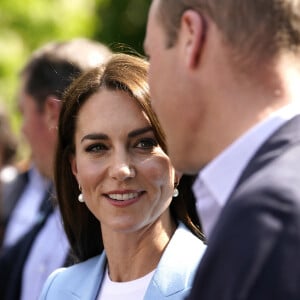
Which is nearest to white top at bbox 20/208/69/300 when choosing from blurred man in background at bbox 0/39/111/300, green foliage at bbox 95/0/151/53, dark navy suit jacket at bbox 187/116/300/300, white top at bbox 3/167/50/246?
blurred man in background at bbox 0/39/111/300

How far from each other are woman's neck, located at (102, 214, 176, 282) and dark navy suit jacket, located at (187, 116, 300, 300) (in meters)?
1.64

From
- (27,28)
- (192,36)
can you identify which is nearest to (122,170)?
(192,36)

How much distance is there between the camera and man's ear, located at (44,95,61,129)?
5.82 meters

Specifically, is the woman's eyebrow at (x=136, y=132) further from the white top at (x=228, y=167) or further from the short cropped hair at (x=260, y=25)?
the short cropped hair at (x=260, y=25)

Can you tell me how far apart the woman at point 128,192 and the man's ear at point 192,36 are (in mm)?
1344

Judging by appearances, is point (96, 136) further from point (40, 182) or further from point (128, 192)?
point (40, 182)

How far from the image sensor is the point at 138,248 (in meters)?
3.86

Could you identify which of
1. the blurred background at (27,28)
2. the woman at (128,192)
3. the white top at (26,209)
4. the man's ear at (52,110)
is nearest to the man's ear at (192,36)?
the woman at (128,192)

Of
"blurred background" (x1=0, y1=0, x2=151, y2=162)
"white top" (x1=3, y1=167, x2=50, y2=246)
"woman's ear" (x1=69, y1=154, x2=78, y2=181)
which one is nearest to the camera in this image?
"woman's ear" (x1=69, y1=154, x2=78, y2=181)

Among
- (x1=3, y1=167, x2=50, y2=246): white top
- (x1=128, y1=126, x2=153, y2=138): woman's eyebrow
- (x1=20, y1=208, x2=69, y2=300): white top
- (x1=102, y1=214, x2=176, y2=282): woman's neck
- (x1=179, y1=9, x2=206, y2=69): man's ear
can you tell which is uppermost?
(x1=179, y1=9, x2=206, y2=69): man's ear

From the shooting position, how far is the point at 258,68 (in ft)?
7.73

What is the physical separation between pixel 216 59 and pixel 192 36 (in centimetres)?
9

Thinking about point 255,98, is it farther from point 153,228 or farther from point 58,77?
point 58,77

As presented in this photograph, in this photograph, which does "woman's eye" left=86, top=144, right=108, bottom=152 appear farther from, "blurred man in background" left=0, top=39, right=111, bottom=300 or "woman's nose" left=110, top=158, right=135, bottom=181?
"blurred man in background" left=0, top=39, right=111, bottom=300
